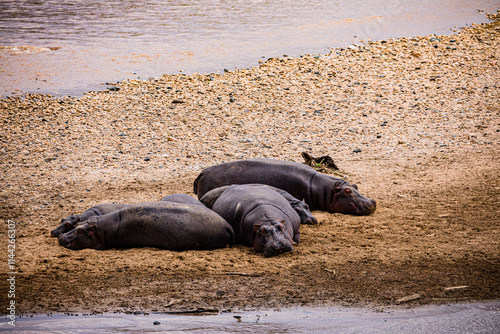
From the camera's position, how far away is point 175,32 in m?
21.5

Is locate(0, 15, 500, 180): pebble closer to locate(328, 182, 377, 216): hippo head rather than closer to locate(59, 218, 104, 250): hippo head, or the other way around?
locate(328, 182, 377, 216): hippo head

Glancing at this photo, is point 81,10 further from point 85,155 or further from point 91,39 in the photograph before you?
point 85,155

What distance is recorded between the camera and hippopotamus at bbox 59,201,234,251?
6.17 metres

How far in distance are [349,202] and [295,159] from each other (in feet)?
7.35

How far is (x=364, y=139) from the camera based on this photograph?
10.3 meters

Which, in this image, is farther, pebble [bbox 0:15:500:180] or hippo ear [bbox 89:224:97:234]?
pebble [bbox 0:15:500:180]

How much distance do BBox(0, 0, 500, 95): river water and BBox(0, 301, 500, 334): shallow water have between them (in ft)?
31.9

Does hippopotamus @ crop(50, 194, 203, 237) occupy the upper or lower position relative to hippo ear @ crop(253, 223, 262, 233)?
lower

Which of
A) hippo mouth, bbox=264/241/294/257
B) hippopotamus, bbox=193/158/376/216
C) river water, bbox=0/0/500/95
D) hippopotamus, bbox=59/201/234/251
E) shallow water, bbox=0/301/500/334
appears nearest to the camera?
shallow water, bbox=0/301/500/334

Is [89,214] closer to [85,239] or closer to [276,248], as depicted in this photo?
[85,239]

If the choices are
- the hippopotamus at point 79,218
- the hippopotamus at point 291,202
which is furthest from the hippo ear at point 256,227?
the hippopotamus at point 79,218

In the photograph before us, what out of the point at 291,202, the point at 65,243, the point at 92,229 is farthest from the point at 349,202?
the point at 65,243

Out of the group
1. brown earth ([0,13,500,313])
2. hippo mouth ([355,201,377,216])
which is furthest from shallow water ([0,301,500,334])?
hippo mouth ([355,201,377,216])

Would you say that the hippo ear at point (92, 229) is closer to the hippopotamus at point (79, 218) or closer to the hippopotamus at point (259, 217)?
the hippopotamus at point (79, 218)
